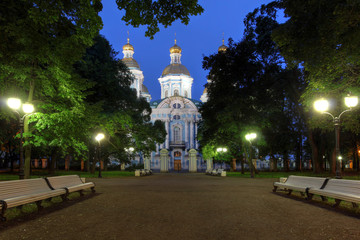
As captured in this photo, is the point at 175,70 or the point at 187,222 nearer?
the point at 187,222

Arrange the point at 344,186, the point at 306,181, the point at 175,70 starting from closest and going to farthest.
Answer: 1. the point at 344,186
2. the point at 306,181
3. the point at 175,70

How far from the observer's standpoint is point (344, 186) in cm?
835

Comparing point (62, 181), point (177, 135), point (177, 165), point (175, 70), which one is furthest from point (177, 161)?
point (62, 181)

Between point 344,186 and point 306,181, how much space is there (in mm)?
2455

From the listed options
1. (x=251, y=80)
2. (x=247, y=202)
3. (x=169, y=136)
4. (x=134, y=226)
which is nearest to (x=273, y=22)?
(x=251, y=80)

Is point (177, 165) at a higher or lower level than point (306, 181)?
lower

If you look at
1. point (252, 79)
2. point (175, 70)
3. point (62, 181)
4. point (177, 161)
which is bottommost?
point (177, 161)

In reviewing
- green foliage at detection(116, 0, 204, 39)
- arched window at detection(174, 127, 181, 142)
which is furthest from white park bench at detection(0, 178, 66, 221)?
arched window at detection(174, 127, 181, 142)

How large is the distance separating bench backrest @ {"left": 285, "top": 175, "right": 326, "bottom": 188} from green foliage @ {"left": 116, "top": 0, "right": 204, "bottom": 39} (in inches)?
264

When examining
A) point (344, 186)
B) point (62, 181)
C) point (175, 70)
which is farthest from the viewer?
point (175, 70)

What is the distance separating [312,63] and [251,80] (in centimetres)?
1350

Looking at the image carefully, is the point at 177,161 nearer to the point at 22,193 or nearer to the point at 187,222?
the point at 22,193

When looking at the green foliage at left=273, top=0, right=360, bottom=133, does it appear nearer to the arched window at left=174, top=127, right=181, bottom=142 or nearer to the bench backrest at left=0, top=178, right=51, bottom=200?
the bench backrest at left=0, top=178, right=51, bottom=200

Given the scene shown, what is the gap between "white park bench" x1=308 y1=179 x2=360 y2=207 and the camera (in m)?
7.48
